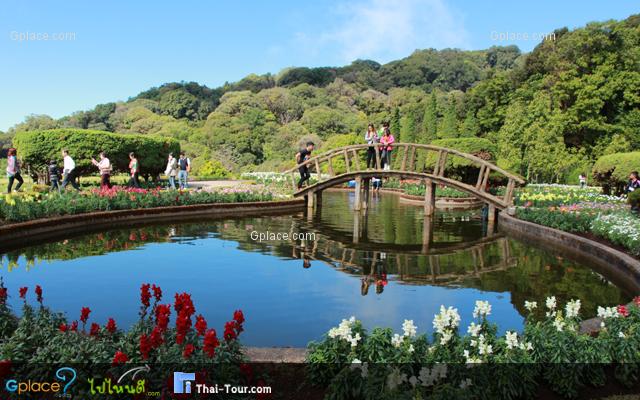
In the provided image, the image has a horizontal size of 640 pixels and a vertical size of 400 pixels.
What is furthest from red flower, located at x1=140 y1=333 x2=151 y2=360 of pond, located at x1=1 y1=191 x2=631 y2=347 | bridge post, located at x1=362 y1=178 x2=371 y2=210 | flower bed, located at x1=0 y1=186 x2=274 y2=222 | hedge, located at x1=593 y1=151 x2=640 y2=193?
hedge, located at x1=593 y1=151 x2=640 y2=193

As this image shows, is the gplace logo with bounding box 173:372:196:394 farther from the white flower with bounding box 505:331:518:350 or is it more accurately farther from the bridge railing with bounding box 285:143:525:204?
the bridge railing with bounding box 285:143:525:204

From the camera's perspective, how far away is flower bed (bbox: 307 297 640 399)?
3.63 metres

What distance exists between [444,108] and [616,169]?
102ft

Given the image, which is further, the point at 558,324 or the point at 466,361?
the point at 558,324

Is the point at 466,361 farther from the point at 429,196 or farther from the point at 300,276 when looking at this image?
the point at 429,196

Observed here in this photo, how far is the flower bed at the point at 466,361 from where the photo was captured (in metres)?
3.63

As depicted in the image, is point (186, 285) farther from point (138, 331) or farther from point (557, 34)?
point (557, 34)

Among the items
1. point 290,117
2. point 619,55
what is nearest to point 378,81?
point 290,117

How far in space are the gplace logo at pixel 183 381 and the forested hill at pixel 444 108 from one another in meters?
29.7

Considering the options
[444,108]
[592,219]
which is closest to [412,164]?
[592,219]

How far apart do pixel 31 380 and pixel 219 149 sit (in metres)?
45.9

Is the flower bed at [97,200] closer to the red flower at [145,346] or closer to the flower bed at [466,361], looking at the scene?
the red flower at [145,346]

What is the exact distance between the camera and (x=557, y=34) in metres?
46.6

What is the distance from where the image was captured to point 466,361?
3.82 m
